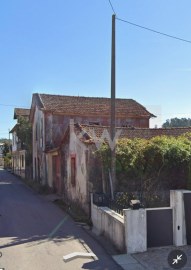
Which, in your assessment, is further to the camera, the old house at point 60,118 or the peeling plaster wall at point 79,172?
the old house at point 60,118

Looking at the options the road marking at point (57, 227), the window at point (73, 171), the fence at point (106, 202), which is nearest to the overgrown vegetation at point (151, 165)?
the fence at point (106, 202)

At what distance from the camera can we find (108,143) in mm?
13352

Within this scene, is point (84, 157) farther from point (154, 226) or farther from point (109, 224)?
point (154, 226)

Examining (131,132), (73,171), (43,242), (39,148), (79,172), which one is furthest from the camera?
(39,148)

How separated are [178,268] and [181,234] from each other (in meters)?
1.82

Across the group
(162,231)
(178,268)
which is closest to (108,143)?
(162,231)

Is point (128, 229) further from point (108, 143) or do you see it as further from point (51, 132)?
point (51, 132)

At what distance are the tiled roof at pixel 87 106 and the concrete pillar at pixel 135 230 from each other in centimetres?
1702

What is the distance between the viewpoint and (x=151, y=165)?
13.7 meters

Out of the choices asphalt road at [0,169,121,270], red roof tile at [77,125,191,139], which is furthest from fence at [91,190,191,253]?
red roof tile at [77,125,191,139]

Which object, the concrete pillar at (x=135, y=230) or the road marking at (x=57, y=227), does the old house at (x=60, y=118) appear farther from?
the concrete pillar at (x=135, y=230)

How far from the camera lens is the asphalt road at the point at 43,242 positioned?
8367 millimetres

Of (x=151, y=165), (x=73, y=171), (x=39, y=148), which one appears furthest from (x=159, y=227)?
(x=39, y=148)

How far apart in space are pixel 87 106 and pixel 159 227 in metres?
18.4
